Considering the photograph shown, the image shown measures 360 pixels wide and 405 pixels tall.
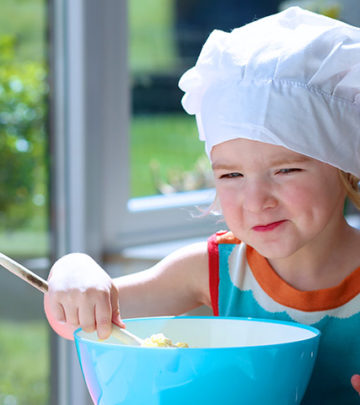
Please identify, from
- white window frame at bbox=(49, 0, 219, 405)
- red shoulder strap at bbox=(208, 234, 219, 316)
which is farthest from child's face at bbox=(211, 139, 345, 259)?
white window frame at bbox=(49, 0, 219, 405)

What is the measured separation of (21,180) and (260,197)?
0.91m

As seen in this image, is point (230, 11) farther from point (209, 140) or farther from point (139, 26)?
point (209, 140)

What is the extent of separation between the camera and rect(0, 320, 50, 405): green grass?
165 cm

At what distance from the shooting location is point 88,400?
1.65 m

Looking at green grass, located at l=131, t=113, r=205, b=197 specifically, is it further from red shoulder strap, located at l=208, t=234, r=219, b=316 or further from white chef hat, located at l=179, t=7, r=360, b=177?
white chef hat, located at l=179, t=7, r=360, b=177

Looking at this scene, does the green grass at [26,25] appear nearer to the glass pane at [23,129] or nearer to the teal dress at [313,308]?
the glass pane at [23,129]

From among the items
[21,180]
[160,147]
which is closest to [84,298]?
[21,180]

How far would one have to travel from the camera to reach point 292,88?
2.68 feet

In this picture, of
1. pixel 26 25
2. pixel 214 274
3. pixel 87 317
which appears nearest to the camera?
pixel 87 317

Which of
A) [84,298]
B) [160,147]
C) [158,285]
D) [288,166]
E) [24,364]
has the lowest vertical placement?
[24,364]

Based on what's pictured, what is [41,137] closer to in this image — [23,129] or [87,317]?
[23,129]

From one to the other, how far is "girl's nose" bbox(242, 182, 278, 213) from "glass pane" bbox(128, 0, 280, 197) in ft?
3.27

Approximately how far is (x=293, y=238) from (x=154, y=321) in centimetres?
18

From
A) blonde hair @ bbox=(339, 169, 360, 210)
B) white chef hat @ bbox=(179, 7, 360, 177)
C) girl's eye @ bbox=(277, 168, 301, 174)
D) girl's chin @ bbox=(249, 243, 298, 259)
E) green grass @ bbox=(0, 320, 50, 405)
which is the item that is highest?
white chef hat @ bbox=(179, 7, 360, 177)
